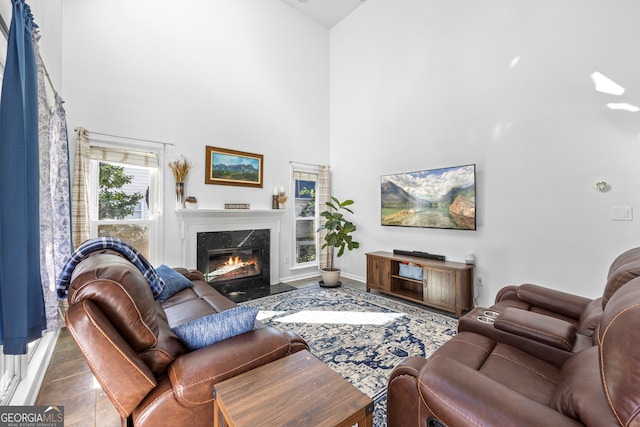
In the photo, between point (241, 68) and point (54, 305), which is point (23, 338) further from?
point (241, 68)

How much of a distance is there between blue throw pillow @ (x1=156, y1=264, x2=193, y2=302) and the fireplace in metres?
1.31

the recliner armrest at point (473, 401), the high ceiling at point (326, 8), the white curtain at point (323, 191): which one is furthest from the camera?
the white curtain at point (323, 191)

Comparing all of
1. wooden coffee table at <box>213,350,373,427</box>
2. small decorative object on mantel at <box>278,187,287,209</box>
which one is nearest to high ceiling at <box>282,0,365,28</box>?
small decorative object on mantel at <box>278,187,287,209</box>

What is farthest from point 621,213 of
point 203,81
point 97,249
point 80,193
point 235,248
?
point 80,193

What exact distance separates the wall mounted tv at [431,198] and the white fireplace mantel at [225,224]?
75.7 inches

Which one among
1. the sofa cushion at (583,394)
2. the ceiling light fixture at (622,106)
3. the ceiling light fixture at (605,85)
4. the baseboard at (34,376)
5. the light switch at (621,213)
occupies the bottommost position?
the baseboard at (34,376)

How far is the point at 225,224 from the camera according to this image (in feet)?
14.4

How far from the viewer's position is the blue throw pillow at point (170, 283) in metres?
2.55

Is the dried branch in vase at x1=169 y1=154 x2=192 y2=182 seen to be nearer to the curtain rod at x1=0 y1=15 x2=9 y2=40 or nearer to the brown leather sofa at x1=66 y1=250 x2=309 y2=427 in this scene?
the curtain rod at x1=0 y1=15 x2=9 y2=40

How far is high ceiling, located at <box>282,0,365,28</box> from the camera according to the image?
518 centimetres

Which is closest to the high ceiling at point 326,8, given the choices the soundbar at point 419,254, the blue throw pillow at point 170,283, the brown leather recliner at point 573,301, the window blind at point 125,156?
the window blind at point 125,156

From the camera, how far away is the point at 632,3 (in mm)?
2645

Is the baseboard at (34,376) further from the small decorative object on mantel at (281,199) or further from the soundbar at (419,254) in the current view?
the soundbar at (419,254)

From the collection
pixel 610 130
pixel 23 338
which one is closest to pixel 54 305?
pixel 23 338
